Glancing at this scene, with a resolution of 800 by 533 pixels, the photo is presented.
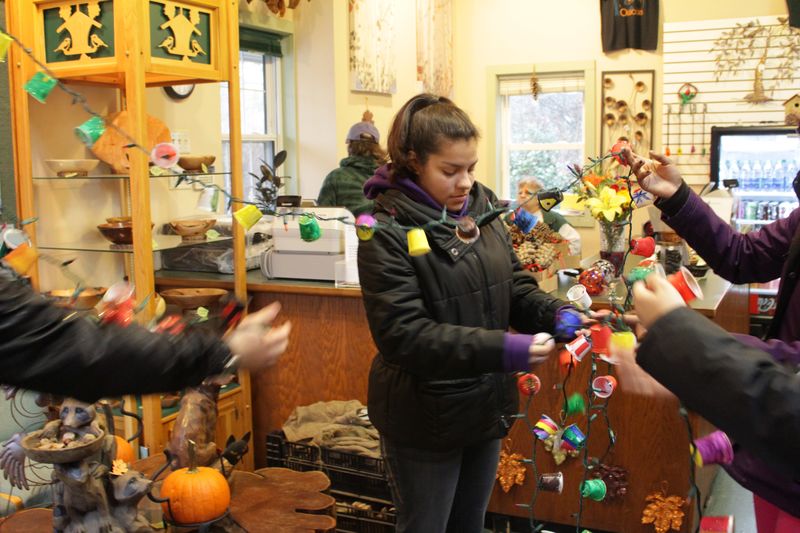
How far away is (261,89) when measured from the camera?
18.6 feet

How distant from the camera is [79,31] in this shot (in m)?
3.10

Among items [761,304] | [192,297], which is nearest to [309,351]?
[192,297]

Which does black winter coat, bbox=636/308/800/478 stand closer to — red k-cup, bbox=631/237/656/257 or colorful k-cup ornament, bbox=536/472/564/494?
red k-cup, bbox=631/237/656/257

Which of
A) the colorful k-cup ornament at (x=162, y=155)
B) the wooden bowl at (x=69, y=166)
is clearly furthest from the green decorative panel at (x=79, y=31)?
the colorful k-cup ornament at (x=162, y=155)

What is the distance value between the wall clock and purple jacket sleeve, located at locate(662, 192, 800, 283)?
2944 mm

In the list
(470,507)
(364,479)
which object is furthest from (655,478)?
(470,507)

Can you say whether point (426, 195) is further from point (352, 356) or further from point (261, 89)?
point (261, 89)

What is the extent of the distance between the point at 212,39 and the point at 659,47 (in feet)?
15.7

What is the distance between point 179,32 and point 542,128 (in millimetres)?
4982

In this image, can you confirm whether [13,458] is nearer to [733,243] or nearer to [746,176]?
[733,243]

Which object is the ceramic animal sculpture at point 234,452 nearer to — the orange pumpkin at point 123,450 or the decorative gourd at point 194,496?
the decorative gourd at point 194,496

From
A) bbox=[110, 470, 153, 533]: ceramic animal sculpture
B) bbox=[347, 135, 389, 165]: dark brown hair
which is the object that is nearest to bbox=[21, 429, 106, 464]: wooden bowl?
bbox=[110, 470, 153, 533]: ceramic animal sculpture

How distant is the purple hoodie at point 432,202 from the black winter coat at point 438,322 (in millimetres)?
19

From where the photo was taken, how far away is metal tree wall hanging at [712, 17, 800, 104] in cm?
621
